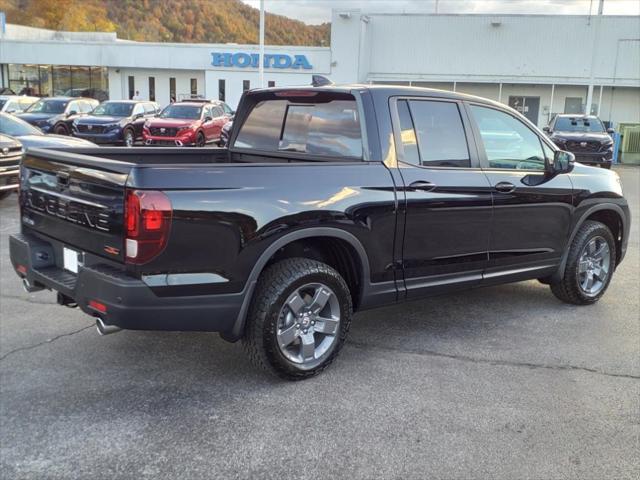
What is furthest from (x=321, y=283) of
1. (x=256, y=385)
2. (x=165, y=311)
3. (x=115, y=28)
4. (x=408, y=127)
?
(x=115, y=28)

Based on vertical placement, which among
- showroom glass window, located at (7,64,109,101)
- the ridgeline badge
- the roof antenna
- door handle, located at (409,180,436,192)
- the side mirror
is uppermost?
the ridgeline badge

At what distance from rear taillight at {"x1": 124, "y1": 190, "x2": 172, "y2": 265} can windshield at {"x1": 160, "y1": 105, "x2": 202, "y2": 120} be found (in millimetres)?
17559

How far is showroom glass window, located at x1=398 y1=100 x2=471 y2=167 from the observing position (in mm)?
4398

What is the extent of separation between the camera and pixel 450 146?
4.64m

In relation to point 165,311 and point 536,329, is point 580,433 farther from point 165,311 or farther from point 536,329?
point 165,311

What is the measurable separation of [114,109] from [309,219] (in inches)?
780

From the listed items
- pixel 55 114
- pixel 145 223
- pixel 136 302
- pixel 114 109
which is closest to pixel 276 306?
pixel 136 302

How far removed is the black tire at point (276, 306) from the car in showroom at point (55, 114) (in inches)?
750

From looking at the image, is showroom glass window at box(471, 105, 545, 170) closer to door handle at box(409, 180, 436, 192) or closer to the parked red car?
door handle at box(409, 180, 436, 192)

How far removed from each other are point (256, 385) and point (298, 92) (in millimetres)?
2166

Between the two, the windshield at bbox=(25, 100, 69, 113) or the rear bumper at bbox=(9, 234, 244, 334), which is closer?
the rear bumper at bbox=(9, 234, 244, 334)

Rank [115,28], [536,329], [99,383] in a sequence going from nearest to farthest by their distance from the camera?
[99,383], [536,329], [115,28]

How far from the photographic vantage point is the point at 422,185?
4.34 m

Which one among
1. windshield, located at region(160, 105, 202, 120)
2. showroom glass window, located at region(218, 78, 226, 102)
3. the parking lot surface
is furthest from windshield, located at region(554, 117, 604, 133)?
showroom glass window, located at region(218, 78, 226, 102)
